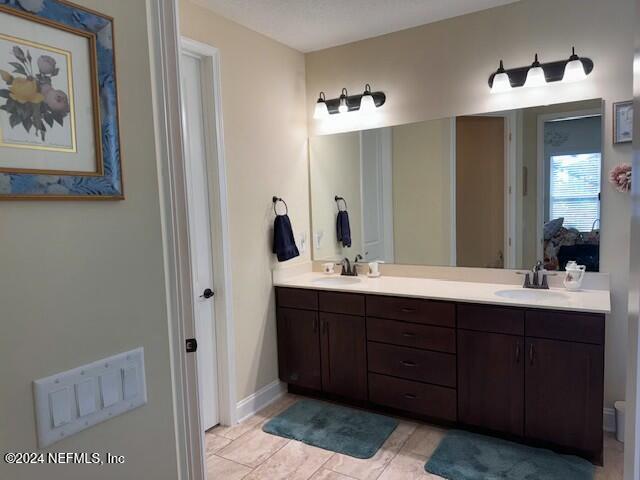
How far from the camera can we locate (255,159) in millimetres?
3000

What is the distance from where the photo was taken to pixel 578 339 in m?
2.20

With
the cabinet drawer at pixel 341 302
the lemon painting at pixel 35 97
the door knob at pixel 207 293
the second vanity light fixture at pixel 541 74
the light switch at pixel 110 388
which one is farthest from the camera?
the cabinet drawer at pixel 341 302

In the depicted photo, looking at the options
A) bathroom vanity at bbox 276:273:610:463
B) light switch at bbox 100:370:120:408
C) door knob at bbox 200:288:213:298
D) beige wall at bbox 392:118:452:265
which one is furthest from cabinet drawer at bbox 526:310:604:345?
light switch at bbox 100:370:120:408

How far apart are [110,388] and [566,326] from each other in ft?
7.15

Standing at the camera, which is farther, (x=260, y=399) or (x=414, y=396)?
(x=260, y=399)

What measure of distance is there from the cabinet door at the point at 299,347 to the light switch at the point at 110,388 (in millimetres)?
2244

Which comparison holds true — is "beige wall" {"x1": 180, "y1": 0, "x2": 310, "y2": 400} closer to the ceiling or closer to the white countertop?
the ceiling

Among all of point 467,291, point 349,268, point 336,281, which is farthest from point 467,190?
point 336,281

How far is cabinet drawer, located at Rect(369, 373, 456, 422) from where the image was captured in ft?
8.52

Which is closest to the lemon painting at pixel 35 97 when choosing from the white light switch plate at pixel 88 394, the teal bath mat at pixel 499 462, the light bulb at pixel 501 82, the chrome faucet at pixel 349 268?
the white light switch plate at pixel 88 394

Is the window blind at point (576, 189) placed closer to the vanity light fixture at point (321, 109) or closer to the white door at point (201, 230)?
the vanity light fixture at point (321, 109)

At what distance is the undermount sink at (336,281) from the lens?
319 cm

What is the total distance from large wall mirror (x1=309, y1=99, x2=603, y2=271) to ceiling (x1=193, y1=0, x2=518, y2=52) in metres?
0.67

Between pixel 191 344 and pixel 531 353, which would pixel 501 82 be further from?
pixel 191 344
